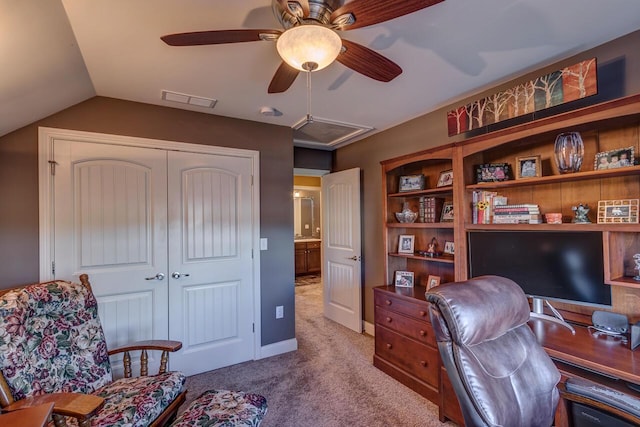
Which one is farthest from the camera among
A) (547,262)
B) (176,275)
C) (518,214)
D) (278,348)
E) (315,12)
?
(278,348)

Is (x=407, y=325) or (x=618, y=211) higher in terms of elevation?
(x=618, y=211)

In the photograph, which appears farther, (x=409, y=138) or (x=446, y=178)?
(x=409, y=138)

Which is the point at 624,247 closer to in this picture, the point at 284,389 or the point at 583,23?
the point at 583,23

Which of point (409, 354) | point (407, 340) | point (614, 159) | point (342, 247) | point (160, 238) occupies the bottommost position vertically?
point (409, 354)

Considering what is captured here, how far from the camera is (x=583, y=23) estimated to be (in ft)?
5.31

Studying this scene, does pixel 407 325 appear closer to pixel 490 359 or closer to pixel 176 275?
pixel 490 359

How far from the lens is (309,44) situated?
119 centimetres

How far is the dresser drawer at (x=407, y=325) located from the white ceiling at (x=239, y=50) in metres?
1.87

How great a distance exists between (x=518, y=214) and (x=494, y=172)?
37 centimetres

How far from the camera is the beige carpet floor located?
6.91ft

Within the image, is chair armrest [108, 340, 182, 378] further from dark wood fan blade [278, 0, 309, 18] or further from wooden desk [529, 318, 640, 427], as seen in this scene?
wooden desk [529, 318, 640, 427]

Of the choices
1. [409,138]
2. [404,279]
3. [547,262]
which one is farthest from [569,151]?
[404,279]

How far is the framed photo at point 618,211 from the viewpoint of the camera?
160 cm

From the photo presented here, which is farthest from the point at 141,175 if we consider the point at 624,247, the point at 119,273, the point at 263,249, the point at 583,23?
the point at 624,247
